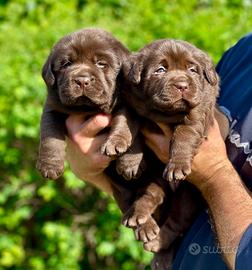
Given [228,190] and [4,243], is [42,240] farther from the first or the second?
[228,190]

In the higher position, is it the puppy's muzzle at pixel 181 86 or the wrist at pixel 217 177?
the puppy's muzzle at pixel 181 86

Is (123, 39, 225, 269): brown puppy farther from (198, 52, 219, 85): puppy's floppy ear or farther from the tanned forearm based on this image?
the tanned forearm

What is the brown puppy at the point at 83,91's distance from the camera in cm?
389

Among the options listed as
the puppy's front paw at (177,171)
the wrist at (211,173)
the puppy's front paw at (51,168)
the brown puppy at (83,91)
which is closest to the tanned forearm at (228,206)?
the wrist at (211,173)

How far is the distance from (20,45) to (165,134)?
3011mm

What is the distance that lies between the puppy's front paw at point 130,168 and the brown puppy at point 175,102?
127 millimetres

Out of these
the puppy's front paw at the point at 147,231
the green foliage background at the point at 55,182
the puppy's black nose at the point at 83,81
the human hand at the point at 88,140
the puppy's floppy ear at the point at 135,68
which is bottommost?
the green foliage background at the point at 55,182

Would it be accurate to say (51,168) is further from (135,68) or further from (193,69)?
(193,69)

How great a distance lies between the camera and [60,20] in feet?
22.6

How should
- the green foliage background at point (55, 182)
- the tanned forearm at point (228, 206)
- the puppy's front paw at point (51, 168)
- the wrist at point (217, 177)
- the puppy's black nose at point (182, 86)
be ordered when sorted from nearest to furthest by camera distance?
the tanned forearm at point (228, 206) → the wrist at point (217, 177) → the puppy's black nose at point (182, 86) → the puppy's front paw at point (51, 168) → the green foliage background at point (55, 182)

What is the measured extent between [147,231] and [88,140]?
0.53 metres

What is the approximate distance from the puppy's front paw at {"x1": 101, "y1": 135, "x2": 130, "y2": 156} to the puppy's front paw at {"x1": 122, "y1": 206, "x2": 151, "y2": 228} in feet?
0.98

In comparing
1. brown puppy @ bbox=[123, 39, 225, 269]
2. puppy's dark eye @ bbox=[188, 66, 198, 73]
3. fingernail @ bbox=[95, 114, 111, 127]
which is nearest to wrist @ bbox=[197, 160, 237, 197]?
brown puppy @ bbox=[123, 39, 225, 269]

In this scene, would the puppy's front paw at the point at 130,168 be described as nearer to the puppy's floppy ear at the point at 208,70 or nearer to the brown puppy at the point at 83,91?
the brown puppy at the point at 83,91
